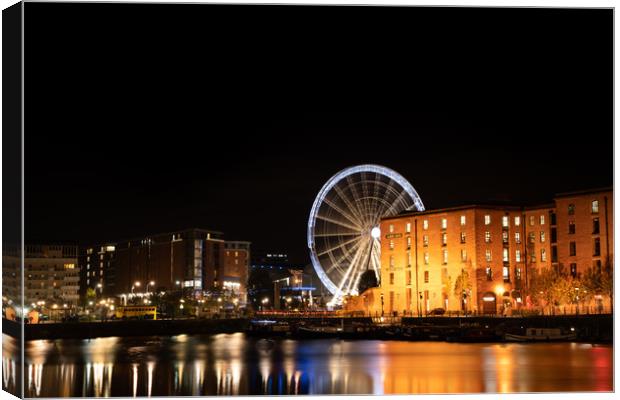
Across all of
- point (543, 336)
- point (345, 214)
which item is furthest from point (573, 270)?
point (345, 214)

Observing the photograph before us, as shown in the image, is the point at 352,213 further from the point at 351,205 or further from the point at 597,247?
the point at 597,247

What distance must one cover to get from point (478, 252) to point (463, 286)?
226 centimetres

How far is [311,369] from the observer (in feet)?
96.5

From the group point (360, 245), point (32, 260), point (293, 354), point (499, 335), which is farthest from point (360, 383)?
point (32, 260)

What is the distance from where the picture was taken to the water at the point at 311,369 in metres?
23.8

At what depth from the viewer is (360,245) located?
173 feet

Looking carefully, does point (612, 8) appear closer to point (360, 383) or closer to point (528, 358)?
point (360, 383)

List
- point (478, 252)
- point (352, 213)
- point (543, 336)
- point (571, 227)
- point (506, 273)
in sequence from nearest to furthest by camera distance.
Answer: point (543, 336)
point (352, 213)
point (571, 227)
point (478, 252)
point (506, 273)

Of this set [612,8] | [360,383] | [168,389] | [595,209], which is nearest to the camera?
[612,8]

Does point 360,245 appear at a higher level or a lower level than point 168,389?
higher

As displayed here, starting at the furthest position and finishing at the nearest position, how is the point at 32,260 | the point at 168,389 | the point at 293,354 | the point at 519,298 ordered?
the point at 32,260 < the point at 519,298 < the point at 293,354 < the point at 168,389

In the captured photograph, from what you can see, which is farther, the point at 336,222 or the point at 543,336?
the point at 336,222

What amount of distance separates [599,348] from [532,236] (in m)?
19.7

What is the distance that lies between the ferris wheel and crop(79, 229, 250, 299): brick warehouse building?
54.8 metres
